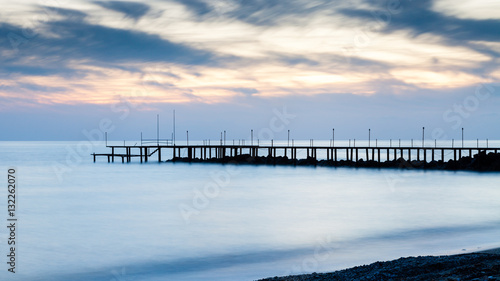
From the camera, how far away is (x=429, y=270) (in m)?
7.27

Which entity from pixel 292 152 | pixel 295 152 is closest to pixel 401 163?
pixel 295 152

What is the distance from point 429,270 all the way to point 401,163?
44.8 meters

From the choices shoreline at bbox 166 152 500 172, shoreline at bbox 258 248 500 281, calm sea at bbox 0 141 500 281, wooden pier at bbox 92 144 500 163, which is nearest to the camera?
shoreline at bbox 258 248 500 281

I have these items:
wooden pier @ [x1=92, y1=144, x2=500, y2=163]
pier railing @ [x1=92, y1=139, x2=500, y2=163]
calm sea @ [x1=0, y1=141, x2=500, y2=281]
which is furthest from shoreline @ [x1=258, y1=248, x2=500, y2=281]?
pier railing @ [x1=92, y1=139, x2=500, y2=163]

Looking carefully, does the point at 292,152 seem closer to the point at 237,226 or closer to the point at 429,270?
the point at 237,226

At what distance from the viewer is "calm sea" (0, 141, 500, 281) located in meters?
11.8

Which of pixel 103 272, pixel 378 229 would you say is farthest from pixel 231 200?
pixel 103 272

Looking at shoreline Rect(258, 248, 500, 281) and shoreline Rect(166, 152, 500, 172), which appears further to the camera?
shoreline Rect(166, 152, 500, 172)

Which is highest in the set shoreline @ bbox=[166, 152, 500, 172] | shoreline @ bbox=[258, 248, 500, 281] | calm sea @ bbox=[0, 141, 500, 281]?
shoreline @ bbox=[258, 248, 500, 281]

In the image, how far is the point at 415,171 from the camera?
44.8m

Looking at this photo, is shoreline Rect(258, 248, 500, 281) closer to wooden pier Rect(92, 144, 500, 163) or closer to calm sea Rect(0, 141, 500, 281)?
calm sea Rect(0, 141, 500, 281)

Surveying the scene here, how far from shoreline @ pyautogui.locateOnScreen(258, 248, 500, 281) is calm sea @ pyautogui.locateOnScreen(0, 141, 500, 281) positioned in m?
2.56

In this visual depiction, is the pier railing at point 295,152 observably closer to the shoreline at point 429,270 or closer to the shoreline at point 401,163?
the shoreline at point 401,163

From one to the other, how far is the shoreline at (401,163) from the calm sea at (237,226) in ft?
33.9
